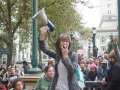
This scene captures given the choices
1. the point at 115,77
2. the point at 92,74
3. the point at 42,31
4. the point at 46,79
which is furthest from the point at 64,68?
the point at 92,74

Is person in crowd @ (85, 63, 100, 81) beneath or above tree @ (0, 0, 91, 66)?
beneath

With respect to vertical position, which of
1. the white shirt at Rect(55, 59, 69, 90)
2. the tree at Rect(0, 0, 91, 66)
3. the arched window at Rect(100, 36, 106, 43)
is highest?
the arched window at Rect(100, 36, 106, 43)

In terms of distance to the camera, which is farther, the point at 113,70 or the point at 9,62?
the point at 9,62

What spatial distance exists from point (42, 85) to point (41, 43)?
1067 mm

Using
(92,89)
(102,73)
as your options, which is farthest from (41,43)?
(102,73)

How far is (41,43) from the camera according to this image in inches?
153

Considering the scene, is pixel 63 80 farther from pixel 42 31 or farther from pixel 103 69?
pixel 103 69

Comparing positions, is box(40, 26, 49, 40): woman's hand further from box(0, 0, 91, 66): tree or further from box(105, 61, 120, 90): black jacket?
box(0, 0, 91, 66): tree

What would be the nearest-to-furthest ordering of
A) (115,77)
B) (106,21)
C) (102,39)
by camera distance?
(115,77)
(102,39)
(106,21)

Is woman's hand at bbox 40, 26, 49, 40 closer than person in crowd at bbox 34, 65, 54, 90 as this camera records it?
Yes

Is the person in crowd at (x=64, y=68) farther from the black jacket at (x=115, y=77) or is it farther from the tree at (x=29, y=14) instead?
the tree at (x=29, y=14)

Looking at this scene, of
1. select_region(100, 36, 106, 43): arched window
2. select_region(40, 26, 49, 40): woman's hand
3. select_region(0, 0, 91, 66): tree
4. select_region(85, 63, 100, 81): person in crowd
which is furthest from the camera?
select_region(100, 36, 106, 43): arched window

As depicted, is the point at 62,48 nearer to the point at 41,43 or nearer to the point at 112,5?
the point at 41,43

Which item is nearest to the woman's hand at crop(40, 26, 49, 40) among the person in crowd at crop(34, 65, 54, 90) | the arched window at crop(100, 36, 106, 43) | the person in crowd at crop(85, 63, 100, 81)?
the person in crowd at crop(34, 65, 54, 90)
